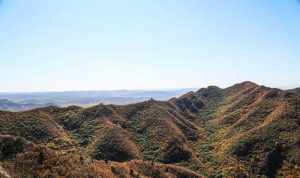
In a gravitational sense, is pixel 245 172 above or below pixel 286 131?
below

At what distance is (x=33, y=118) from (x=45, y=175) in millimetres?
41435

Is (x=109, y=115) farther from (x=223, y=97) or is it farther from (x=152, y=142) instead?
(x=223, y=97)

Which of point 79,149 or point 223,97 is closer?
point 79,149

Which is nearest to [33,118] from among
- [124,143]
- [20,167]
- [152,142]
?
[124,143]

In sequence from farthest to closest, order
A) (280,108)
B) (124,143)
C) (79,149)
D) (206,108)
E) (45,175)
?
(206,108) → (280,108) → (124,143) → (79,149) → (45,175)

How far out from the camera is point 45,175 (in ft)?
111

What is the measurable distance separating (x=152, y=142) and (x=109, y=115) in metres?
17.8

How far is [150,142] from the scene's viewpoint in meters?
72.7

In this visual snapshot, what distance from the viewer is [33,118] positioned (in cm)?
7256

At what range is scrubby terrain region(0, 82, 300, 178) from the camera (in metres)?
39.4

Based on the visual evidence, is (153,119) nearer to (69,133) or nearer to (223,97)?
(69,133)

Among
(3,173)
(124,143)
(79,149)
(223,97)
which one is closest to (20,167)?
(3,173)

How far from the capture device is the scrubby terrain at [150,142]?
129ft

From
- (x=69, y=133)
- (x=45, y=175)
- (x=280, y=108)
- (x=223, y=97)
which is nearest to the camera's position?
(x=45, y=175)
